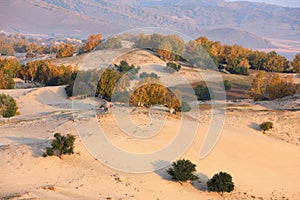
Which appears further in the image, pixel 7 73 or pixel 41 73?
pixel 41 73

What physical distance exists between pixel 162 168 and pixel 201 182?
2.58 meters

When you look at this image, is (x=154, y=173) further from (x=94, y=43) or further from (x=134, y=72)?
(x=94, y=43)

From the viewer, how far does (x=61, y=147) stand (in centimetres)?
2225

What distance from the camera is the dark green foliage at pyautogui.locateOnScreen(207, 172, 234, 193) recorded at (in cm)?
1975

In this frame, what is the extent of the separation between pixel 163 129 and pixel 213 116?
809cm

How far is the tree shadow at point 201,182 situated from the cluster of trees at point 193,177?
295 mm

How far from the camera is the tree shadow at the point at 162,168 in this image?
21.4 metres

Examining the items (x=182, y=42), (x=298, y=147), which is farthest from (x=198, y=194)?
(x=182, y=42)

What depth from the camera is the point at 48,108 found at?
139ft

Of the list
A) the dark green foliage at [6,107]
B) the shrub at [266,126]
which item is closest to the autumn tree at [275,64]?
the shrub at [266,126]

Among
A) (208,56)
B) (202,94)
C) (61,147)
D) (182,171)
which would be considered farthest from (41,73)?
(182,171)

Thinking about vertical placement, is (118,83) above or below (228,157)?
above

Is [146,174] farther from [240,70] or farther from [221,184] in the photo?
[240,70]

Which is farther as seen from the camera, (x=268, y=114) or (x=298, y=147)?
(x=268, y=114)
